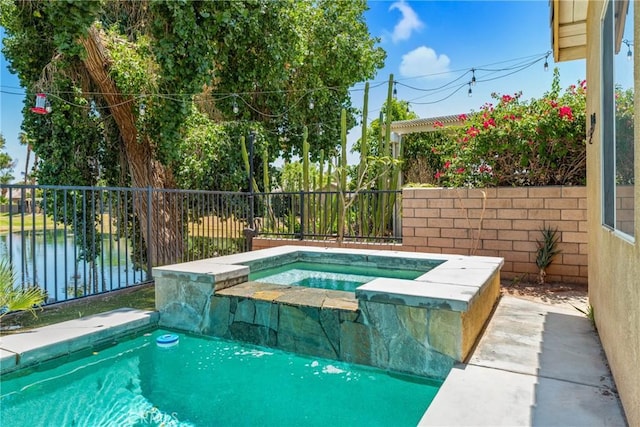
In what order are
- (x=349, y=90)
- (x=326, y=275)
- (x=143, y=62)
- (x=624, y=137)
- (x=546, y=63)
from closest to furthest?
(x=624, y=137) → (x=326, y=275) → (x=143, y=62) → (x=546, y=63) → (x=349, y=90)

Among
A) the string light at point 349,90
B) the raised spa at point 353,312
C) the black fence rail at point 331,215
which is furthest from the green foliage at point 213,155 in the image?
the raised spa at point 353,312

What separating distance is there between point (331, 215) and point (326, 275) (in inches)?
106

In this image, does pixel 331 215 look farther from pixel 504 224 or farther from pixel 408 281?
pixel 408 281

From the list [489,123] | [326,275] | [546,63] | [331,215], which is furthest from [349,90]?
[326,275]

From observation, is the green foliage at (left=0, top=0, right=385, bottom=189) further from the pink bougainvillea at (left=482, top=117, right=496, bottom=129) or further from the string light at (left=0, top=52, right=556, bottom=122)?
the pink bougainvillea at (left=482, top=117, right=496, bottom=129)

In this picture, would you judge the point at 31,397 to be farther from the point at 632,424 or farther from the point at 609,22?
the point at 609,22

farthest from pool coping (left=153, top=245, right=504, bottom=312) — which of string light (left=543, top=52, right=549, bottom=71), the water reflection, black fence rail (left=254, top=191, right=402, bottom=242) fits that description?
string light (left=543, top=52, right=549, bottom=71)

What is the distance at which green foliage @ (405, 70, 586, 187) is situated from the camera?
4.92m

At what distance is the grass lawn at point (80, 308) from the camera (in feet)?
12.0

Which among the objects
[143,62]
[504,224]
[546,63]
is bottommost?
[504,224]

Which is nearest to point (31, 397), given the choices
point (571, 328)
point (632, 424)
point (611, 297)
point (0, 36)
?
point (632, 424)

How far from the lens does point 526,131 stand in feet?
16.5

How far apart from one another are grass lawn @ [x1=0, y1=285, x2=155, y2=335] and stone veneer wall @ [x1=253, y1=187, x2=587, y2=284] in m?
3.82

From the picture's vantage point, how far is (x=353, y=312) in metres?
2.91
